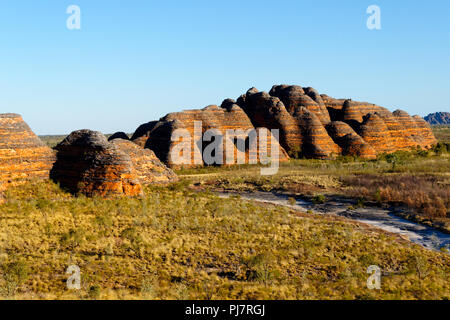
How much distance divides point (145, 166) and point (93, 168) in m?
7.52

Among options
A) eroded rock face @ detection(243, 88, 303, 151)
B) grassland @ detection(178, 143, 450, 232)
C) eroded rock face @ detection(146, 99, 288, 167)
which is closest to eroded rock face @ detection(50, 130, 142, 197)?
grassland @ detection(178, 143, 450, 232)

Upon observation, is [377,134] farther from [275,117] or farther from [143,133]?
[143,133]

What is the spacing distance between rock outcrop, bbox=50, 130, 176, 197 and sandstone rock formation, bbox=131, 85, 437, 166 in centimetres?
1910

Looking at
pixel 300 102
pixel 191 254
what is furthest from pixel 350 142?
pixel 191 254

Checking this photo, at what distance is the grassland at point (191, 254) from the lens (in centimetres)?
1105

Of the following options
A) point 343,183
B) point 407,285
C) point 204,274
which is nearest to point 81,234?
point 204,274

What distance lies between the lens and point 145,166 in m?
29.4

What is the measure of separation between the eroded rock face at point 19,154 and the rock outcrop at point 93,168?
943 mm

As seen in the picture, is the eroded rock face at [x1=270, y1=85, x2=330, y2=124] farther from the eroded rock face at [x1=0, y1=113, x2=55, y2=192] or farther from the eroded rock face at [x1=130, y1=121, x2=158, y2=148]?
the eroded rock face at [x1=0, y1=113, x2=55, y2=192]

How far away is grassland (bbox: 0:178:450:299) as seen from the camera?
36.2 ft

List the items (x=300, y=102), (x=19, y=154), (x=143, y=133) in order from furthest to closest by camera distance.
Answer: (x=300, y=102)
(x=143, y=133)
(x=19, y=154)

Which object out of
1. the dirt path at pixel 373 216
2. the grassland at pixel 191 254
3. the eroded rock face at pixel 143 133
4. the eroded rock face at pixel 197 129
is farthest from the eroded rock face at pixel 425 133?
the grassland at pixel 191 254

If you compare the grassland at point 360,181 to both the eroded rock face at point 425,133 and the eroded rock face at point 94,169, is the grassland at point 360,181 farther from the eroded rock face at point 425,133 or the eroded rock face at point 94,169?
the eroded rock face at point 425,133
